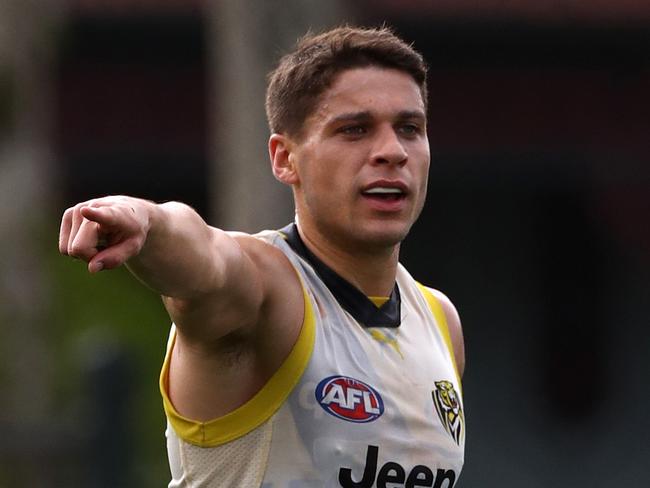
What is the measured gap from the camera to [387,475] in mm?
4730

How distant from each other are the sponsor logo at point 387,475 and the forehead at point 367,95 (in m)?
0.95

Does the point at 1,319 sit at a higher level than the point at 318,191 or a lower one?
lower

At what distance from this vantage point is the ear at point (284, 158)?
502cm

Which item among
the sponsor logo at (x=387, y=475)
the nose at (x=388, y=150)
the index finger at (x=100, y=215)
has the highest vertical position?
the index finger at (x=100, y=215)

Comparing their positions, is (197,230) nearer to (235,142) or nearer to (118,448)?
(118,448)

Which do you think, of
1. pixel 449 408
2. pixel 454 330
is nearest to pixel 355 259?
pixel 449 408

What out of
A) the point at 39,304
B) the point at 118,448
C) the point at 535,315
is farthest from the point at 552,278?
the point at 118,448

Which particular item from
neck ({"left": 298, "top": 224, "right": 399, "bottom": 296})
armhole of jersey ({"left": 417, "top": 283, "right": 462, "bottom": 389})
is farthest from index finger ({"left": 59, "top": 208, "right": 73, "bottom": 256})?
armhole of jersey ({"left": 417, "top": 283, "right": 462, "bottom": 389})

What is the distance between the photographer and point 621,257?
17.8 m

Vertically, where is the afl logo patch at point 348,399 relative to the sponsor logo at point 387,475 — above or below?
above

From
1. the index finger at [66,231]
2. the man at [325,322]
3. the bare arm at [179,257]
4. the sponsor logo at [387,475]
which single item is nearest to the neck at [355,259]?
the man at [325,322]

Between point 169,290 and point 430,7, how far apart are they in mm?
11106

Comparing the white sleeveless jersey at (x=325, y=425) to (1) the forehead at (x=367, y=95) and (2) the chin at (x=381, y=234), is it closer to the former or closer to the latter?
(2) the chin at (x=381, y=234)

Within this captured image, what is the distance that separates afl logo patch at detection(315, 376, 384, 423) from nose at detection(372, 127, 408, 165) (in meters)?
0.62
